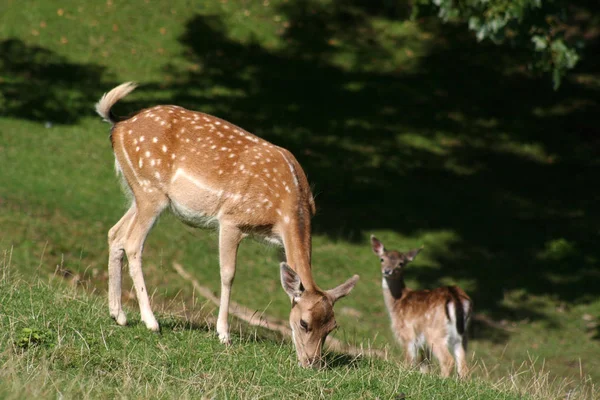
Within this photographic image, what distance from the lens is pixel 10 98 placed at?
65.3 feet

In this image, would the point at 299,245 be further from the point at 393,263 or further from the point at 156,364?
the point at 393,263

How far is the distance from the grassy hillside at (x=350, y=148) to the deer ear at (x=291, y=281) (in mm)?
4407

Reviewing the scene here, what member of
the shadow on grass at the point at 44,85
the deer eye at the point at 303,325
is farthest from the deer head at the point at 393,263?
the shadow on grass at the point at 44,85

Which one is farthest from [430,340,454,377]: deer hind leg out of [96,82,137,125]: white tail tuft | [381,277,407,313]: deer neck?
[96,82,137,125]: white tail tuft

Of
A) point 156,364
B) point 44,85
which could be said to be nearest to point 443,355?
point 156,364

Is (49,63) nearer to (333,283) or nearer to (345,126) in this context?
(345,126)

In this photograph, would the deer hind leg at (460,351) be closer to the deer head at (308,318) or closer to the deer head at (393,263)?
the deer head at (393,263)

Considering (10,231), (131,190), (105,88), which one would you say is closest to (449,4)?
(131,190)

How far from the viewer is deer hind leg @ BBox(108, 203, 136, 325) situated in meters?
8.38

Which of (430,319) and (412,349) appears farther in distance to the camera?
(412,349)

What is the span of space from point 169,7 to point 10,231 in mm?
11556

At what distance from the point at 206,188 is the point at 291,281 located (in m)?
1.42

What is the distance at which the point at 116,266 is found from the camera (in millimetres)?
8836

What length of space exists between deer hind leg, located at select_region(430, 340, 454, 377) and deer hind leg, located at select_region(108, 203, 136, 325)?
4107 mm
